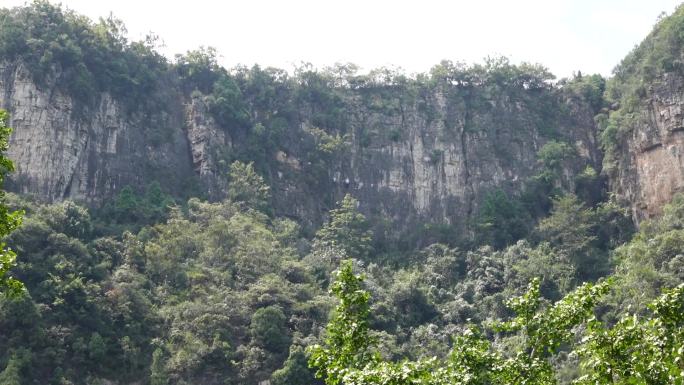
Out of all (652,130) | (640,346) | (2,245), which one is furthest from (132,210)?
(640,346)

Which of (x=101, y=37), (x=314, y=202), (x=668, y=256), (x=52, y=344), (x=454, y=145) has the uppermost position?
(x=101, y=37)

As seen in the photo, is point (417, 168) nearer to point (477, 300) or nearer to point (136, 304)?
point (477, 300)

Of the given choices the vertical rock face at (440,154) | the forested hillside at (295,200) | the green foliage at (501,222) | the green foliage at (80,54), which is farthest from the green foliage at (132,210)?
the green foliage at (501,222)

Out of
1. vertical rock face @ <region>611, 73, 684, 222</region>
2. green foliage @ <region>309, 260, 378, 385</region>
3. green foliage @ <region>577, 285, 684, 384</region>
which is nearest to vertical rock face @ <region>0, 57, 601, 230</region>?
vertical rock face @ <region>611, 73, 684, 222</region>

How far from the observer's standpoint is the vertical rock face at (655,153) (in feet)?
129

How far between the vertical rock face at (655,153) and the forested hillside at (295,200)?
0.29 ft

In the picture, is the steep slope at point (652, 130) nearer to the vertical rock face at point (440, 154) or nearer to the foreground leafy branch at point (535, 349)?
the vertical rock face at point (440, 154)

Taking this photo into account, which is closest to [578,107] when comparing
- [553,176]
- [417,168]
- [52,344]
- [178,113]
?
[553,176]

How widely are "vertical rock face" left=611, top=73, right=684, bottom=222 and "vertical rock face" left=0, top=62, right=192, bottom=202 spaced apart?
1956 centimetres

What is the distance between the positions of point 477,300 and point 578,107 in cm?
1538

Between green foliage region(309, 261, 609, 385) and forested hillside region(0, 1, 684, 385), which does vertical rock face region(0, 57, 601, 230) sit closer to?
forested hillside region(0, 1, 684, 385)

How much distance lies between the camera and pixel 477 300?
36.5 m

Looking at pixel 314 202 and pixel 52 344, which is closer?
pixel 52 344

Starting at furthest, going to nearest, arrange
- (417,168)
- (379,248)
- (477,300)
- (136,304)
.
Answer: (417,168) → (379,248) → (477,300) → (136,304)
